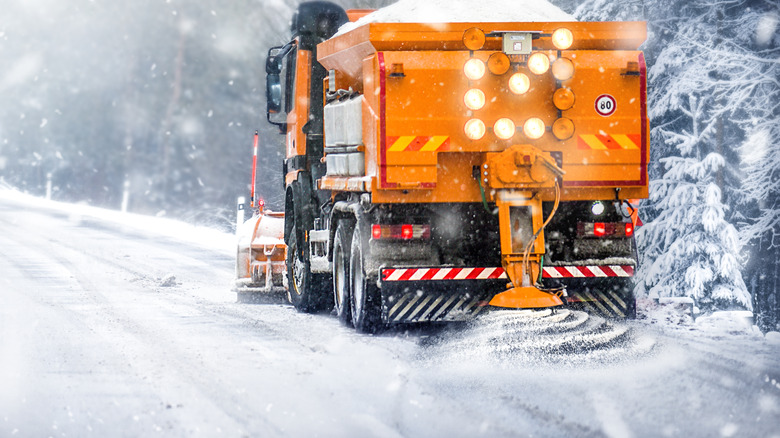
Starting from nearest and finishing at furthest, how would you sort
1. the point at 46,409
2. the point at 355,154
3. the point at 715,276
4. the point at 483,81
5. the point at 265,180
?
the point at 46,409 < the point at 483,81 < the point at 355,154 < the point at 715,276 < the point at 265,180

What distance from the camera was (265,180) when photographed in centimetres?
3512

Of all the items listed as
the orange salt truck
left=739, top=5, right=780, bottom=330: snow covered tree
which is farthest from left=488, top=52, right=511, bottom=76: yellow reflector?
left=739, top=5, right=780, bottom=330: snow covered tree

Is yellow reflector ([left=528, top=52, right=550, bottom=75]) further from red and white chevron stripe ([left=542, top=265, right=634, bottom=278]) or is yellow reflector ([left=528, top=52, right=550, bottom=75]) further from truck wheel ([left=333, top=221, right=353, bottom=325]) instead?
truck wheel ([left=333, top=221, right=353, bottom=325])

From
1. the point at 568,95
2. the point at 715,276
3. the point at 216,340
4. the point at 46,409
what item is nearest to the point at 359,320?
the point at 216,340

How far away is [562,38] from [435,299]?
85.5 inches

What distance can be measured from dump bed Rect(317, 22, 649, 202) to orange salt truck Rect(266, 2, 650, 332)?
0.03ft

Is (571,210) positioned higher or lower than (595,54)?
lower

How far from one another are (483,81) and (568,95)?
64 cm

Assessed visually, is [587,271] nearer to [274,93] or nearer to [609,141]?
[609,141]

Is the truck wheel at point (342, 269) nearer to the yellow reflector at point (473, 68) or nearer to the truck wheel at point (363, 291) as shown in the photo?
the truck wheel at point (363, 291)

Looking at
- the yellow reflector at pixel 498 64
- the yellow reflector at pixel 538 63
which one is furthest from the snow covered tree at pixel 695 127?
the yellow reflector at pixel 498 64

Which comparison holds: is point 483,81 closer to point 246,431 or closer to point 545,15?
point 545,15

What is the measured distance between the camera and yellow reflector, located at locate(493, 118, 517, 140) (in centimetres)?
762

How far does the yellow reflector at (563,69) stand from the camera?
7738mm
